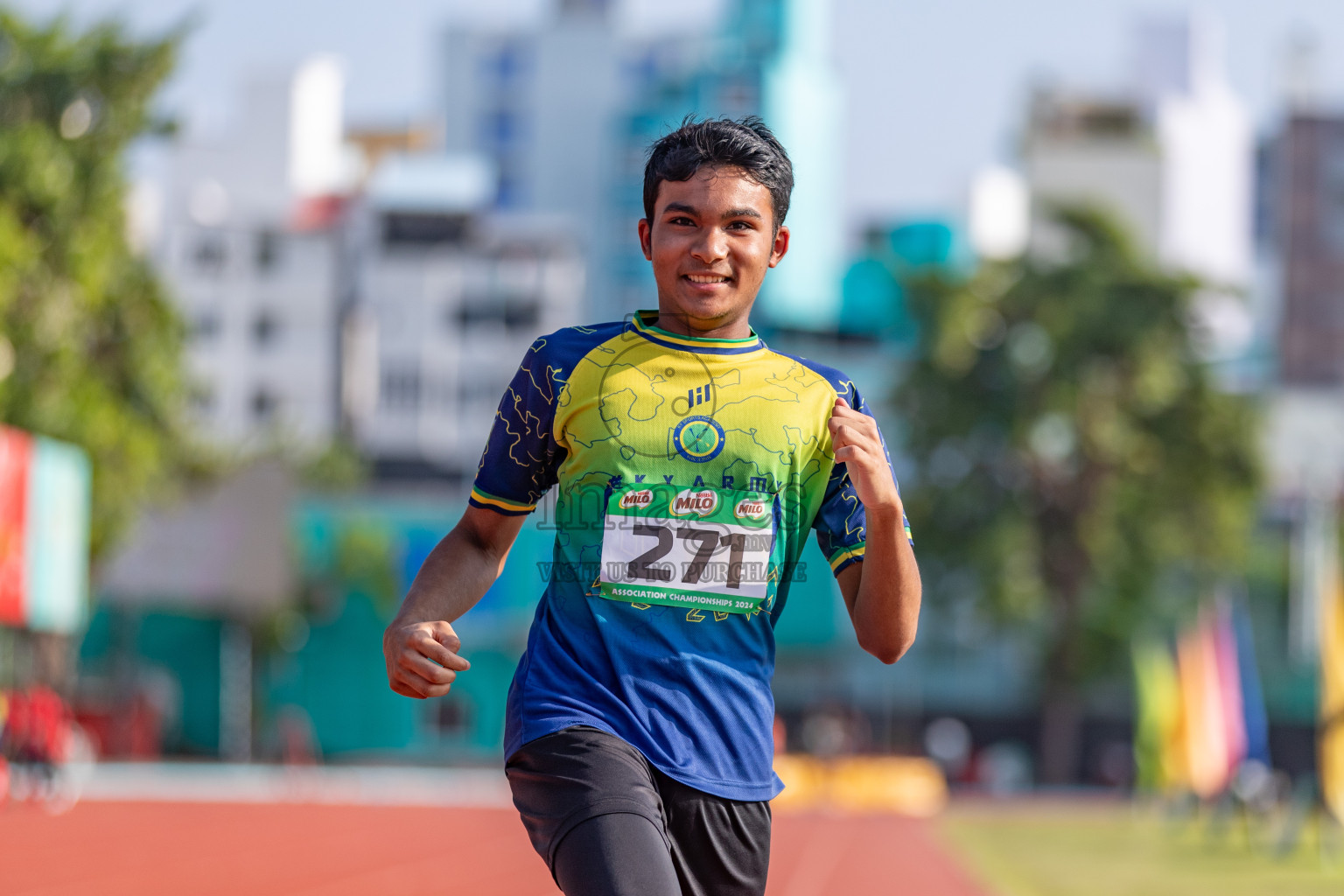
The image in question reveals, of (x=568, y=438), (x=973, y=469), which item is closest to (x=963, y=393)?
(x=973, y=469)

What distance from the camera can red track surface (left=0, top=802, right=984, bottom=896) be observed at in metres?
12.9

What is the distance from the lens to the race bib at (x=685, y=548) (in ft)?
10.3

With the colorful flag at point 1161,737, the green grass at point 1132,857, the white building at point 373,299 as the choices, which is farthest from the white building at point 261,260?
the green grass at point 1132,857

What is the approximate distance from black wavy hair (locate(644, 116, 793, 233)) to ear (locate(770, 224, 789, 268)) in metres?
0.03

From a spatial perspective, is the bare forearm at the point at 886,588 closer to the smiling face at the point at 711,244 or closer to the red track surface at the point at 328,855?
the smiling face at the point at 711,244

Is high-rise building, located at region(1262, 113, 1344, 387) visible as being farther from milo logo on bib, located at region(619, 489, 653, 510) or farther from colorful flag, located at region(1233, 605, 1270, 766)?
milo logo on bib, located at region(619, 489, 653, 510)

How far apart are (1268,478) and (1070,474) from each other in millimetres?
3943

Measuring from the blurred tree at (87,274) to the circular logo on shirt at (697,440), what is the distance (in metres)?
28.0

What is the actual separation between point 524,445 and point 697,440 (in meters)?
0.31

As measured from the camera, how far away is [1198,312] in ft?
134

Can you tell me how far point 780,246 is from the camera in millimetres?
3428

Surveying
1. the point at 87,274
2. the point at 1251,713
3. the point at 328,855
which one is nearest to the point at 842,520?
the point at 328,855

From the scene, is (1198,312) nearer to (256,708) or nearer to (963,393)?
(963,393)

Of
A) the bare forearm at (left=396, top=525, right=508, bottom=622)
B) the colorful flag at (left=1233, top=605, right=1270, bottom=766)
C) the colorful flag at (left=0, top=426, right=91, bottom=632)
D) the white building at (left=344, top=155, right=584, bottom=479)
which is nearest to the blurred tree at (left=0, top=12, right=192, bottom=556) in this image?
the colorful flag at (left=0, top=426, right=91, bottom=632)
